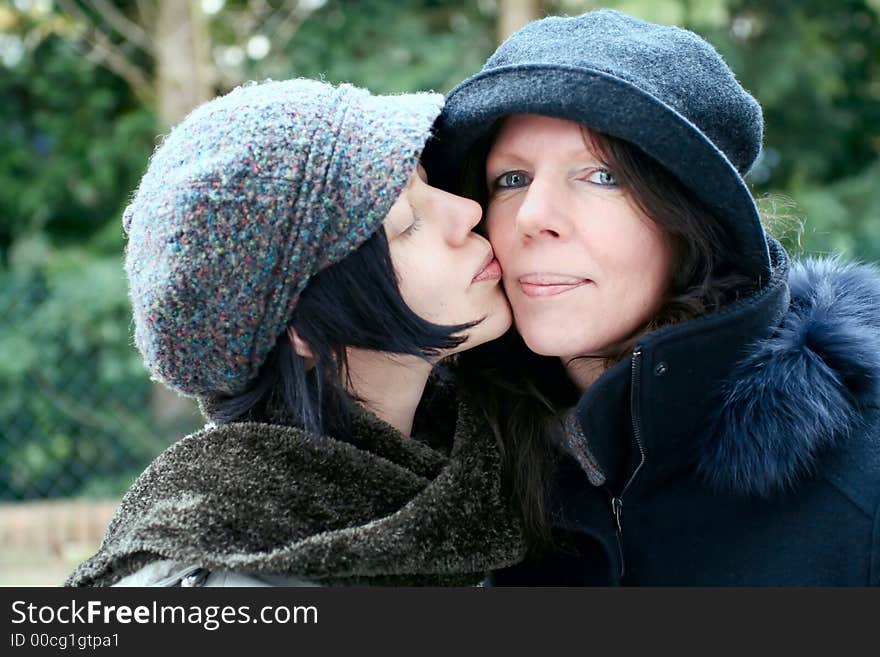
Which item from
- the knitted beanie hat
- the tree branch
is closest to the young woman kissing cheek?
the knitted beanie hat

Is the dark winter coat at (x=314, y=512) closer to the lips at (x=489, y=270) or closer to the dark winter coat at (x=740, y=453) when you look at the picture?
the dark winter coat at (x=740, y=453)

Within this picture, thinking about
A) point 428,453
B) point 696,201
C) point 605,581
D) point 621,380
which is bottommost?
point 605,581

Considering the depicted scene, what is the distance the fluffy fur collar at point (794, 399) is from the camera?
1.92 metres

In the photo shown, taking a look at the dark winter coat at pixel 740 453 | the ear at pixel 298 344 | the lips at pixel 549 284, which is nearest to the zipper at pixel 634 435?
the dark winter coat at pixel 740 453

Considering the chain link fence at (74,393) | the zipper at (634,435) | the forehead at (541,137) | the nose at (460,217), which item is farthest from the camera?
the chain link fence at (74,393)

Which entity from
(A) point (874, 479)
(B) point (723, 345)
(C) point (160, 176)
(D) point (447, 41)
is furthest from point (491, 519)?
(D) point (447, 41)

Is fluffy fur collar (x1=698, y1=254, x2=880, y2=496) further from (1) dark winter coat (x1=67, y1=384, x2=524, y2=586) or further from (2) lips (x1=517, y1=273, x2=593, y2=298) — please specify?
(1) dark winter coat (x1=67, y1=384, x2=524, y2=586)

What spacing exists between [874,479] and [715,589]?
0.37 metres

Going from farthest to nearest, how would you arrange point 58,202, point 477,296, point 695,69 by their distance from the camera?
1. point 58,202
2. point 477,296
3. point 695,69

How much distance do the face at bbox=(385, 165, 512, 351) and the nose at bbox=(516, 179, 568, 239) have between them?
0.51 ft

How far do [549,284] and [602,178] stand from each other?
25cm

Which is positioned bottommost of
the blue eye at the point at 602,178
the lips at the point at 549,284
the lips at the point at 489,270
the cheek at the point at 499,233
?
the lips at the point at 549,284

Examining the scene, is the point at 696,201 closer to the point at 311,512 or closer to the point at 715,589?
the point at 715,589

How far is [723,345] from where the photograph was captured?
2.00 m
